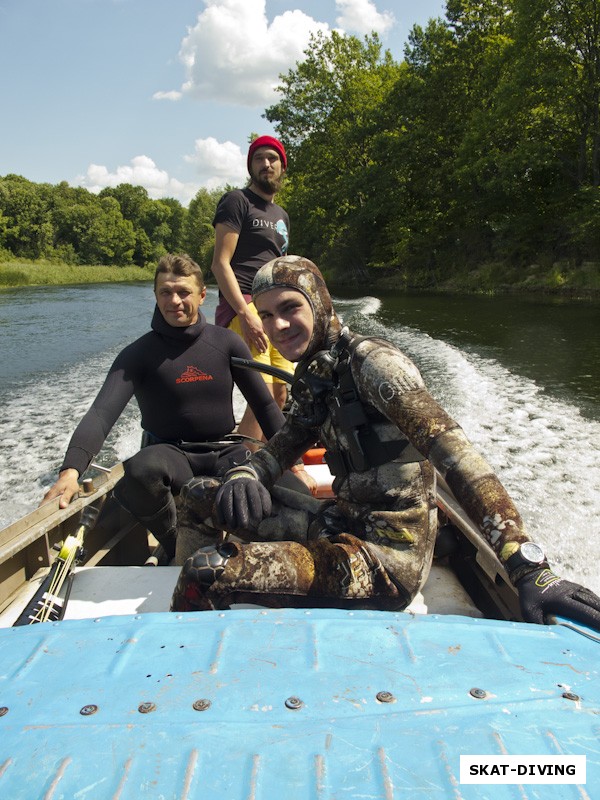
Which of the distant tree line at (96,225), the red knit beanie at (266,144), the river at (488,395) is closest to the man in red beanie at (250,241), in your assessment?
the red knit beanie at (266,144)

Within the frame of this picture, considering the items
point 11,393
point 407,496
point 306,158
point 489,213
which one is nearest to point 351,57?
point 306,158

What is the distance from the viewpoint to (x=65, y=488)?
246cm

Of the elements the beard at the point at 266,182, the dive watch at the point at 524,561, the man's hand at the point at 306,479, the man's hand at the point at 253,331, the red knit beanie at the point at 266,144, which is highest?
the red knit beanie at the point at 266,144

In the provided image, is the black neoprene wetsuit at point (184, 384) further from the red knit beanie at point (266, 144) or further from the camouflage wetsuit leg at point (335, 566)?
the red knit beanie at point (266, 144)

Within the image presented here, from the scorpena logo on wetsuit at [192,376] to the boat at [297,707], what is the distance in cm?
157

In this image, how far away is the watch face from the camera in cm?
160

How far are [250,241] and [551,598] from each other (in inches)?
125

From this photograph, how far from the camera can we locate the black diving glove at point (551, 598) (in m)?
1.58

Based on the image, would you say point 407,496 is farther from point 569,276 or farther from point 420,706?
point 569,276

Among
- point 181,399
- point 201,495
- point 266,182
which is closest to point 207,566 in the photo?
point 201,495

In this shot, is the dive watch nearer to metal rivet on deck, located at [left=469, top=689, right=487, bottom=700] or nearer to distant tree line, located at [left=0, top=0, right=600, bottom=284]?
metal rivet on deck, located at [left=469, top=689, right=487, bottom=700]

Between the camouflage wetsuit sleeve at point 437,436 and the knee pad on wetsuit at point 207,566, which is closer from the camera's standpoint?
the camouflage wetsuit sleeve at point 437,436

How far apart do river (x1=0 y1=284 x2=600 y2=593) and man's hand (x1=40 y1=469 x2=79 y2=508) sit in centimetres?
301

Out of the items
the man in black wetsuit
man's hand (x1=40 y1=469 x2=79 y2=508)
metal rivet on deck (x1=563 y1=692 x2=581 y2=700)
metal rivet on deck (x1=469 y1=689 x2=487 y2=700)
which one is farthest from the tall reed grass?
metal rivet on deck (x1=563 y1=692 x2=581 y2=700)
